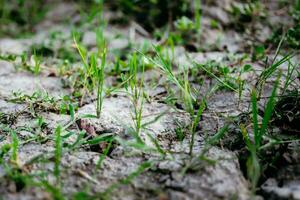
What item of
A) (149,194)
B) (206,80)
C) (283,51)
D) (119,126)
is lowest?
(149,194)

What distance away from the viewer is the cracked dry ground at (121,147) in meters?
1.13

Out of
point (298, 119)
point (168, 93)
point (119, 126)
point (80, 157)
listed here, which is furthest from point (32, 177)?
point (298, 119)

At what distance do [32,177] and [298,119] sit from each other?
1.07 metres

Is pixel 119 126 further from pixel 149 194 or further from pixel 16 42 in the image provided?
pixel 16 42

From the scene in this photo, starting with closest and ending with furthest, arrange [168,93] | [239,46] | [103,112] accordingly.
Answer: [103,112]
[168,93]
[239,46]

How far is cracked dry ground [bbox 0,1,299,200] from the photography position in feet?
3.72

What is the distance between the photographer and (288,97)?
4.93 ft

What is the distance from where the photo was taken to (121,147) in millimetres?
1360

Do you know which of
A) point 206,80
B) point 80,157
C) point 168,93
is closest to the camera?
point 80,157

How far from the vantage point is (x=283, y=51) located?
217 cm

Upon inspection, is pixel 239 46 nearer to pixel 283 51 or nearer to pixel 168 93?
pixel 283 51

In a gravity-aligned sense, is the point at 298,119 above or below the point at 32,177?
above

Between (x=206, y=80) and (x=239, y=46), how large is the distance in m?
0.63

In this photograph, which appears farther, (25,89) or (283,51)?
(283,51)
